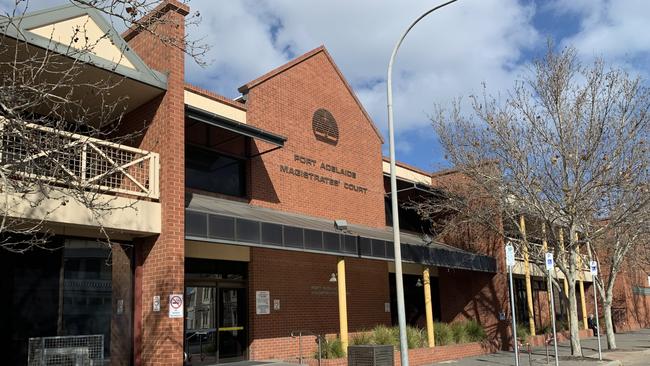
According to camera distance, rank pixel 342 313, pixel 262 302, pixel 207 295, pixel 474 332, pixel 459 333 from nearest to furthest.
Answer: pixel 207 295, pixel 342 313, pixel 262 302, pixel 459 333, pixel 474 332

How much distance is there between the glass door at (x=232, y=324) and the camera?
16.1 m

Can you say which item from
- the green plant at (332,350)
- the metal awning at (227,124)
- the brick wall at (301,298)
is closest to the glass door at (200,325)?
the brick wall at (301,298)

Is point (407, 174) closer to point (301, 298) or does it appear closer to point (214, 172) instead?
point (301, 298)

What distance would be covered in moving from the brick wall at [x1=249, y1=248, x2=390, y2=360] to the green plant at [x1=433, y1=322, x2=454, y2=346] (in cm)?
199

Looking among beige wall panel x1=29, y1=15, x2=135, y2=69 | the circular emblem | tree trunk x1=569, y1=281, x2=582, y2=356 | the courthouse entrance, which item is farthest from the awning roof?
tree trunk x1=569, y1=281, x2=582, y2=356

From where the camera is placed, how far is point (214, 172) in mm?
16781

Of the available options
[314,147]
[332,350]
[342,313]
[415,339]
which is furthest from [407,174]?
[332,350]

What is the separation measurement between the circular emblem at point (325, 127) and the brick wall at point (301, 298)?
4.17 metres

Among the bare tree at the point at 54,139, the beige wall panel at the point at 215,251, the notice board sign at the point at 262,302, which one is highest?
the bare tree at the point at 54,139

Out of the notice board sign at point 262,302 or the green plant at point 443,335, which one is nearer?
Result: the notice board sign at point 262,302

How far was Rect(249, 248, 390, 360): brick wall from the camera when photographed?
16.9 metres

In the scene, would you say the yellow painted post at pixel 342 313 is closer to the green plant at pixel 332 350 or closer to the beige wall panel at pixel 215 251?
the green plant at pixel 332 350

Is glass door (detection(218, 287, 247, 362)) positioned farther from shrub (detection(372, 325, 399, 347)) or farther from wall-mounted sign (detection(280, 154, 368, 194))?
wall-mounted sign (detection(280, 154, 368, 194))

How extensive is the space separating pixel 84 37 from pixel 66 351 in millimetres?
6082
